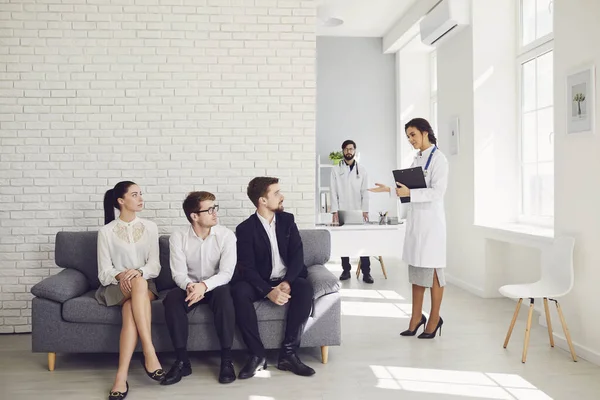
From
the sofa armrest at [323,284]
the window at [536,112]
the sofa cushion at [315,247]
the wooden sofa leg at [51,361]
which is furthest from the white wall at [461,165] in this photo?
the wooden sofa leg at [51,361]

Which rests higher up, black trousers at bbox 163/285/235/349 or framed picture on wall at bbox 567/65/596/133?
framed picture on wall at bbox 567/65/596/133

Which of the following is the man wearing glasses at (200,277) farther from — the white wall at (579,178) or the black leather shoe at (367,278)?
the black leather shoe at (367,278)

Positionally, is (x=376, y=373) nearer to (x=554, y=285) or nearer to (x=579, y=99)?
(x=554, y=285)

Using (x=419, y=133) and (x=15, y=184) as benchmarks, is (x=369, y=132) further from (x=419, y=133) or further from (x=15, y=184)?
(x=15, y=184)

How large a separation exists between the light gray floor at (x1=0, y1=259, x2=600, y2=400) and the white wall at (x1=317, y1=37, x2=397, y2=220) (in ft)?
16.0

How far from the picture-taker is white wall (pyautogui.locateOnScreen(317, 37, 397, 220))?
Result: 31.1ft

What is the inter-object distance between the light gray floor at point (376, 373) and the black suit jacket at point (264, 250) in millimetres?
596

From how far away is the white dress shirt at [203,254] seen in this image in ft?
12.9

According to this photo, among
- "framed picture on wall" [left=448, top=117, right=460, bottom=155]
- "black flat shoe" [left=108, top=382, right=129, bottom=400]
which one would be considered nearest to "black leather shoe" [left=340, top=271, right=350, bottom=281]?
"framed picture on wall" [left=448, top=117, right=460, bottom=155]

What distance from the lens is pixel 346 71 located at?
9.53 meters

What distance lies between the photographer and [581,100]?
404 cm

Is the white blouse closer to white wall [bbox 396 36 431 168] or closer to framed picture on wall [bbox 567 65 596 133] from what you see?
framed picture on wall [bbox 567 65 596 133]

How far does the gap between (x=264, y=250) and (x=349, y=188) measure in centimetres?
334

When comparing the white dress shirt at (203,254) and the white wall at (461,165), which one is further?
the white wall at (461,165)
